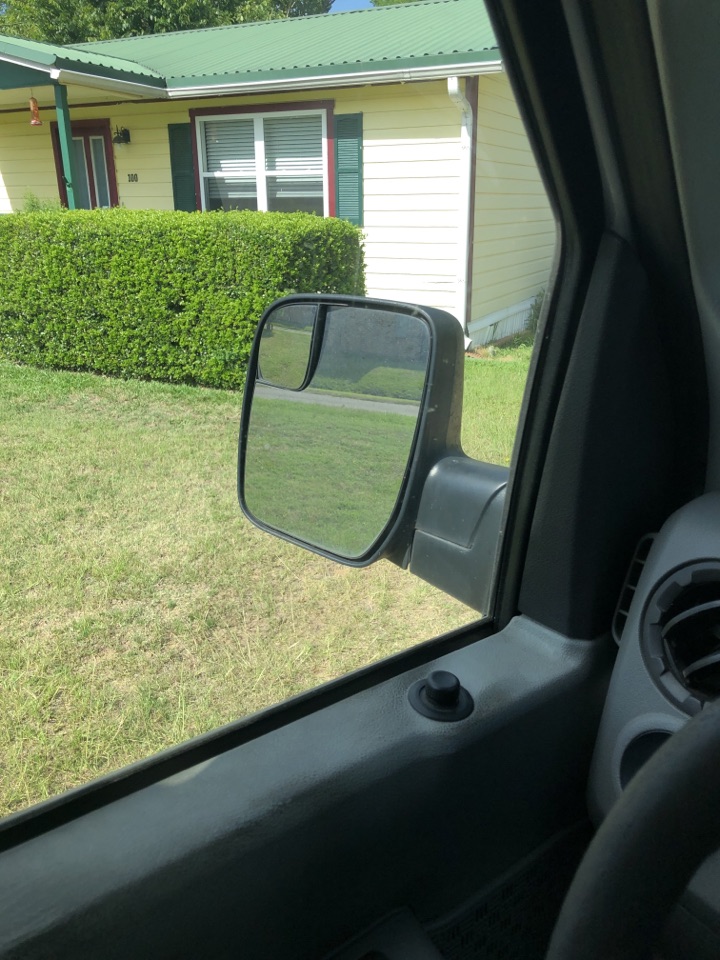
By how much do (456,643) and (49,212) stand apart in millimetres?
4304

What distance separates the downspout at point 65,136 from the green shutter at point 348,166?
4.92ft

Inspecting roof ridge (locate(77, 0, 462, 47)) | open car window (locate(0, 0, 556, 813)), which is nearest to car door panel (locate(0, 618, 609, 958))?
open car window (locate(0, 0, 556, 813))

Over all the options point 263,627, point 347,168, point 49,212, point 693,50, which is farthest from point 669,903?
point 347,168

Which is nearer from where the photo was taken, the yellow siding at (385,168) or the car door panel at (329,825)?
the car door panel at (329,825)

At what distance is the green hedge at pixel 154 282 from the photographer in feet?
11.8

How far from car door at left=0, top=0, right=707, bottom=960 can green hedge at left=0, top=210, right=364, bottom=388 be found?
1.55m

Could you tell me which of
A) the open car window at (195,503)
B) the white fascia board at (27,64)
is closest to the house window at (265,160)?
the open car window at (195,503)

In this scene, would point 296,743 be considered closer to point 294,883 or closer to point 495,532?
point 294,883

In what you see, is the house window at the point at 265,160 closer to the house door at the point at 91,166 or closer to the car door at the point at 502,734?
the house door at the point at 91,166

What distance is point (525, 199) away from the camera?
1474 millimetres

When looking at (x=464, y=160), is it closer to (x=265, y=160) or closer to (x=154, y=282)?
(x=154, y=282)

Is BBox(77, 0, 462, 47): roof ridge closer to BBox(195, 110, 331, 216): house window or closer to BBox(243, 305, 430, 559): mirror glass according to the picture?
BBox(243, 305, 430, 559): mirror glass

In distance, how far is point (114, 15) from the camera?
1.50 metres

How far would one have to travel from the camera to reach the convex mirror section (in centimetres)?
153
